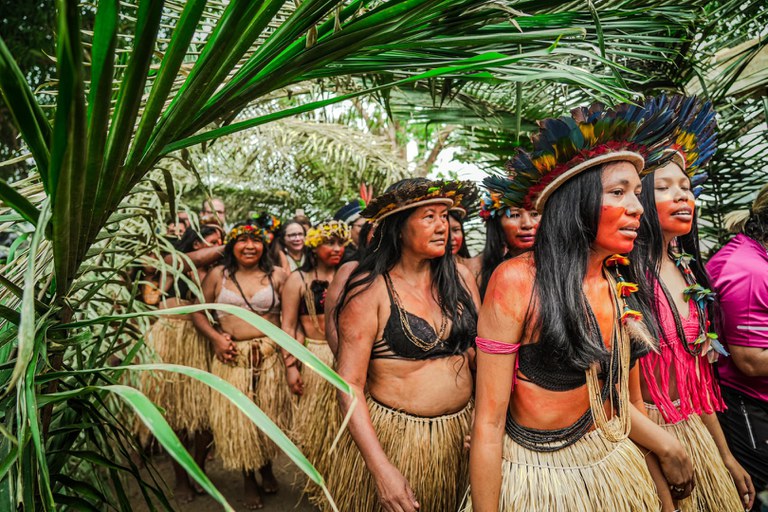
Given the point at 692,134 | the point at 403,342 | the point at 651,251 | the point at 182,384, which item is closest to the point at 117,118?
the point at 403,342

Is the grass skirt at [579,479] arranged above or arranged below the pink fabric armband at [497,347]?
below

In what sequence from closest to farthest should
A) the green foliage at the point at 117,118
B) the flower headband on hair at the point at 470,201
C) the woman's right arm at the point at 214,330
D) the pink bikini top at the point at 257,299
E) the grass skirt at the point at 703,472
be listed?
the green foliage at the point at 117,118 → the grass skirt at the point at 703,472 → the flower headband on hair at the point at 470,201 → the woman's right arm at the point at 214,330 → the pink bikini top at the point at 257,299

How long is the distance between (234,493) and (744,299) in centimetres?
354

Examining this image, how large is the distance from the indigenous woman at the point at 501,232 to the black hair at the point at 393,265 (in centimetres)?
64

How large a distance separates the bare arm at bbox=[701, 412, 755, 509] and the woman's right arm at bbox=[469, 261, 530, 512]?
3.80ft

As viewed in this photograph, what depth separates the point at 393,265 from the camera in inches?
96.2

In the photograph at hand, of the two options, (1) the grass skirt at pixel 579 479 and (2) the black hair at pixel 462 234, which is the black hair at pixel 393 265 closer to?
(1) the grass skirt at pixel 579 479

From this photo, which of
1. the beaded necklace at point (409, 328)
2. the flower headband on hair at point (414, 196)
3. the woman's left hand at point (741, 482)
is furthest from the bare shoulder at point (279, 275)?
the woman's left hand at point (741, 482)

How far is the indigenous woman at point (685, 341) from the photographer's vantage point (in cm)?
214

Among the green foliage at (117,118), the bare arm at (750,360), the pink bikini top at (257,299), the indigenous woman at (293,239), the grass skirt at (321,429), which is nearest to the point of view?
the green foliage at (117,118)

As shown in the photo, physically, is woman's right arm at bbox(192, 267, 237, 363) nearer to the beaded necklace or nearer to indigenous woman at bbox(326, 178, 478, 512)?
indigenous woman at bbox(326, 178, 478, 512)

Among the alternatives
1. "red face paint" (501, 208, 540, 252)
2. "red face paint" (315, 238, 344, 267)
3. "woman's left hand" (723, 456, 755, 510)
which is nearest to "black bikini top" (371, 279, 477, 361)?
"red face paint" (501, 208, 540, 252)

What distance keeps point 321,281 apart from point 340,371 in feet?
6.51

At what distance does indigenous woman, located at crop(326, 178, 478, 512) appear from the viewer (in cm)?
222
